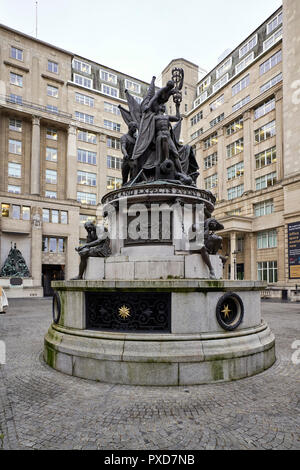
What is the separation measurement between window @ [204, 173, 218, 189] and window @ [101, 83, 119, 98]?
77.5 feet

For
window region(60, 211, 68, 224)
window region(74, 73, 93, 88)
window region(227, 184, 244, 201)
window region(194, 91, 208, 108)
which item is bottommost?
window region(60, 211, 68, 224)

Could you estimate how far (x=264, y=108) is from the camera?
136ft

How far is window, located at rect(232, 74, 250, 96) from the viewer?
45844mm

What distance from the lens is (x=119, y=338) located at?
5.84 meters

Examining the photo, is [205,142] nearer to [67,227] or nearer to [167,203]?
[67,227]

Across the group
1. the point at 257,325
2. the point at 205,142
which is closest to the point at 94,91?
the point at 205,142

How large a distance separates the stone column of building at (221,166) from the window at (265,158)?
7186 millimetres

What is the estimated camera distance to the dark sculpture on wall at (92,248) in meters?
8.08

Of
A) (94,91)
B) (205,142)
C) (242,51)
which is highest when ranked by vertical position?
(242,51)

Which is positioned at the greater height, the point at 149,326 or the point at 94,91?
the point at 94,91

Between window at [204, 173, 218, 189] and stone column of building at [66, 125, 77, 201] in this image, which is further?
window at [204, 173, 218, 189]

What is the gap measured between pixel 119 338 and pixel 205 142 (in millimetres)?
53653

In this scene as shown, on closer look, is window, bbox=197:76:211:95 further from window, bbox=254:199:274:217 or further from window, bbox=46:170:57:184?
window, bbox=46:170:57:184

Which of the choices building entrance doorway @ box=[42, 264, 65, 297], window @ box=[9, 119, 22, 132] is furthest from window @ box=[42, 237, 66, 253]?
window @ box=[9, 119, 22, 132]
